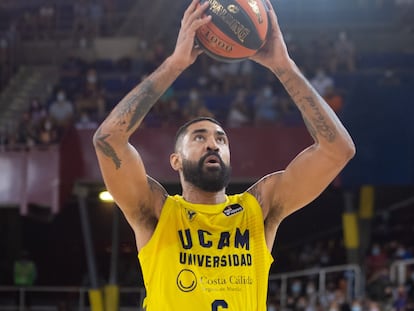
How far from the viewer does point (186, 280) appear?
164 inches

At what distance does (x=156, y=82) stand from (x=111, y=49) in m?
18.9

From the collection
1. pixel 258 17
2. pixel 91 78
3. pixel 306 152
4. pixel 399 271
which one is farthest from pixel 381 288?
pixel 258 17

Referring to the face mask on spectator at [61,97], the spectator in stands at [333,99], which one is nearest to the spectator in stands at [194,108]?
the spectator in stands at [333,99]

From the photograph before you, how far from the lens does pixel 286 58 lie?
4.41 m

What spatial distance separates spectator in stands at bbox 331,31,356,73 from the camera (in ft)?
61.3

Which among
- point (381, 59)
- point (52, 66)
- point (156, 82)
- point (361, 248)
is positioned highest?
point (52, 66)

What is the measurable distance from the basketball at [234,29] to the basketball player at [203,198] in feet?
0.25

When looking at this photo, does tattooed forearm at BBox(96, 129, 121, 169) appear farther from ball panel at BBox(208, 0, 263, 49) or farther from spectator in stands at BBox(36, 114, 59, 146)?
spectator in stands at BBox(36, 114, 59, 146)

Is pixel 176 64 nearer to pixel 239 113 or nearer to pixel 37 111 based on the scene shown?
pixel 239 113

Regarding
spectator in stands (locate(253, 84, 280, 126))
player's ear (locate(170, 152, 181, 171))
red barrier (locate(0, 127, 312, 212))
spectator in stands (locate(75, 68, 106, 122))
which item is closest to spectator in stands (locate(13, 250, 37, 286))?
red barrier (locate(0, 127, 312, 212))

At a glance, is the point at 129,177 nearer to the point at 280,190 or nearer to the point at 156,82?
the point at 156,82

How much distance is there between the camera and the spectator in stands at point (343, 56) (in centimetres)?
1869

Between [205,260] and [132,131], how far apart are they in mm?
739

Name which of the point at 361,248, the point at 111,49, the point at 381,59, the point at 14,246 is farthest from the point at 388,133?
the point at 14,246
